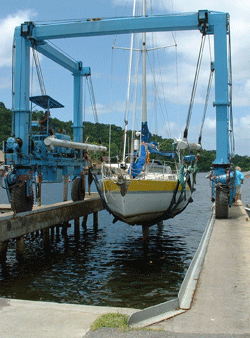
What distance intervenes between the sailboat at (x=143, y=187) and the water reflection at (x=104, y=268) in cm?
188

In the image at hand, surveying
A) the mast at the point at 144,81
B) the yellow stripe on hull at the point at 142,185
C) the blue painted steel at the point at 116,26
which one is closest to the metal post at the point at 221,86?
the blue painted steel at the point at 116,26

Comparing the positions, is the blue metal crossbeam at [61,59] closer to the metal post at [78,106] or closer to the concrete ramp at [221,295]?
the metal post at [78,106]

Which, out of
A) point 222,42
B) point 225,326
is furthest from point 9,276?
point 222,42

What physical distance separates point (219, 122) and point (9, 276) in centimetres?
1074

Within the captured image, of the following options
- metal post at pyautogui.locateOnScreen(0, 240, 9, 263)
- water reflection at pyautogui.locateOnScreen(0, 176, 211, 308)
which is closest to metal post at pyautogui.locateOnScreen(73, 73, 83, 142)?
water reflection at pyautogui.locateOnScreen(0, 176, 211, 308)

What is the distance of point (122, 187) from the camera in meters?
15.1

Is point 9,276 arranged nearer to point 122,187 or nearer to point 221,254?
point 122,187

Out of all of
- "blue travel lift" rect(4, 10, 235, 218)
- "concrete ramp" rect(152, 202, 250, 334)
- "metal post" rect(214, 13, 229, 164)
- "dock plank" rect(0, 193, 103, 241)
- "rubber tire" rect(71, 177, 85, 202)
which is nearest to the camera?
"concrete ramp" rect(152, 202, 250, 334)

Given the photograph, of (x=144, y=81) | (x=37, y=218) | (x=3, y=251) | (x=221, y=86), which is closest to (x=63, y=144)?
(x=37, y=218)

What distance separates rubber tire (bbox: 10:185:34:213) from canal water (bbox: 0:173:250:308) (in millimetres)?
2075

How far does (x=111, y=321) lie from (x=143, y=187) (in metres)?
10.1

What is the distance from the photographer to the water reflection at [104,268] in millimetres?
11422

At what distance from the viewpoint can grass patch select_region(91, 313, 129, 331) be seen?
→ 211 inches

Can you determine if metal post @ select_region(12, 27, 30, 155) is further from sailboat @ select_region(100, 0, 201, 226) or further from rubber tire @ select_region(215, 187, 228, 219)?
rubber tire @ select_region(215, 187, 228, 219)
